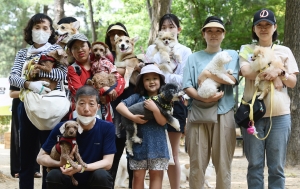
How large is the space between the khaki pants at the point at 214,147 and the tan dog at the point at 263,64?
1.58 ft

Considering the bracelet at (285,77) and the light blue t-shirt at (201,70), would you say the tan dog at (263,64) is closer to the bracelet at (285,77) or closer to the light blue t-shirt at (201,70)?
the bracelet at (285,77)

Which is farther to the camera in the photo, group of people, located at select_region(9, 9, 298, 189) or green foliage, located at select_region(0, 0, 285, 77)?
green foliage, located at select_region(0, 0, 285, 77)

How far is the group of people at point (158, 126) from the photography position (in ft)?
14.3

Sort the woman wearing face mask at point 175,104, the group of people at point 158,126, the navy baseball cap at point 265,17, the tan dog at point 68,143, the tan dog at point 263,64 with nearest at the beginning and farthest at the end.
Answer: the tan dog at point 68,143 → the group of people at point 158,126 → the tan dog at point 263,64 → the navy baseball cap at point 265,17 → the woman wearing face mask at point 175,104

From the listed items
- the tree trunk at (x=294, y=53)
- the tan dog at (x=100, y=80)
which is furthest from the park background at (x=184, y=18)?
the tan dog at (x=100, y=80)

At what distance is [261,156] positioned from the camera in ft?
Result: 15.1

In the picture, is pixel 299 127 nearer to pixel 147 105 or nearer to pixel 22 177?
pixel 147 105

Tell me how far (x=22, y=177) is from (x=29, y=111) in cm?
A: 87

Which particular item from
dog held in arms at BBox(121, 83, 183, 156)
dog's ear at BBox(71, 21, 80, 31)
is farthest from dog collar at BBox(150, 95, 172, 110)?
dog's ear at BBox(71, 21, 80, 31)

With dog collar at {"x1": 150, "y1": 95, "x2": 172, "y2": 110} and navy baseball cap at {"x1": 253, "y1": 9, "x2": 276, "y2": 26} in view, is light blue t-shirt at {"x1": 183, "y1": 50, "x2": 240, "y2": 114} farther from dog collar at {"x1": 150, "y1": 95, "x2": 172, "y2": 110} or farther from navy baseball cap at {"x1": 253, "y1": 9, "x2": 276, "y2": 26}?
navy baseball cap at {"x1": 253, "y1": 9, "x2": 276, "y2": 26}

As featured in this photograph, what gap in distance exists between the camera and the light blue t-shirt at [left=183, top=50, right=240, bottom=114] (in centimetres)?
485

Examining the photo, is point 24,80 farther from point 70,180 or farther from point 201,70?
point 201,70

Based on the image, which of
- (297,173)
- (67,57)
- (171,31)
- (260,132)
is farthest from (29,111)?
(297,173)

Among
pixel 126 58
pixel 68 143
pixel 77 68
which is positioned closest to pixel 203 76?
pixel 126 58
